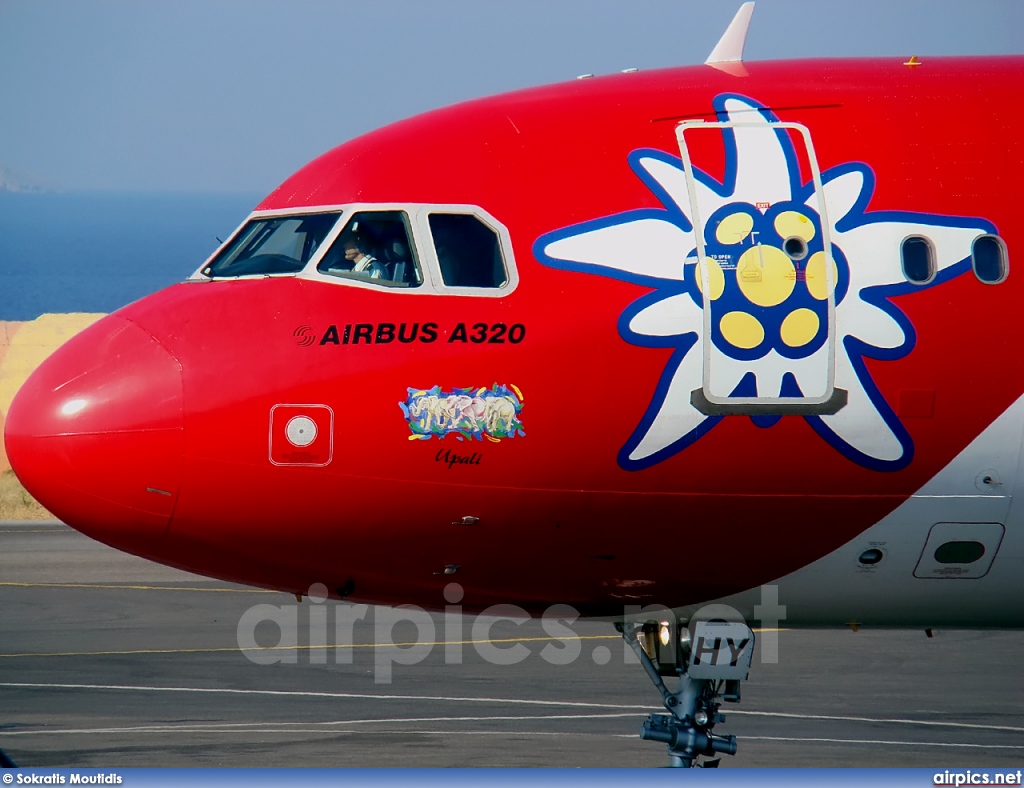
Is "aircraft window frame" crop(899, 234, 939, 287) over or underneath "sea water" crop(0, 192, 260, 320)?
underneath

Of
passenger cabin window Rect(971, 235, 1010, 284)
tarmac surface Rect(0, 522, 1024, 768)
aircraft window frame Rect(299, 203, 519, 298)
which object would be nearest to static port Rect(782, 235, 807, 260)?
passenger cabin window Rect(971, 235, 1010, 284)

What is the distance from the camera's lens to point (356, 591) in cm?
973

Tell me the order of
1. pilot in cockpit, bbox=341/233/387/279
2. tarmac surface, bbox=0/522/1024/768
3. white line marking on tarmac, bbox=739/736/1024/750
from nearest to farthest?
pilot in cockpit, bbox=341/233/387/279 → tarmac surface, bbox=0/522/1024/768 → white line marking on tarmac, bbox=739/736/1024/750

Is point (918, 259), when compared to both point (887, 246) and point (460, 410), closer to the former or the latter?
point (887, 246)

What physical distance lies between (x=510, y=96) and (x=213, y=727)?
792cm

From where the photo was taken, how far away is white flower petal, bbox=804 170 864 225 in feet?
30.1

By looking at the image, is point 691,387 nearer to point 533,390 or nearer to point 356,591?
point 533,390

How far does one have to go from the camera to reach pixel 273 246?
9.77 m

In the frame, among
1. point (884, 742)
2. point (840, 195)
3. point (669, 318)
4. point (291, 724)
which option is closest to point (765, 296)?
point (669, 318)

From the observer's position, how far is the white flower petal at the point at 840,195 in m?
9.19

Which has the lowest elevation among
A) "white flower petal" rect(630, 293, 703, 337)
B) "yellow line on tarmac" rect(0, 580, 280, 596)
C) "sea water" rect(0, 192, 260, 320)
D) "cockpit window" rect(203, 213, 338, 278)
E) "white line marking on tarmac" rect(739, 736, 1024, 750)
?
"white line marking on tarmac" rect(739, 736, 1024, 750)

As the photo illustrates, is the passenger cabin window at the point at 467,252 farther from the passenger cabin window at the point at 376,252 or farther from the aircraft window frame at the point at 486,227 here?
the passenger cabin window at the point at 376,252

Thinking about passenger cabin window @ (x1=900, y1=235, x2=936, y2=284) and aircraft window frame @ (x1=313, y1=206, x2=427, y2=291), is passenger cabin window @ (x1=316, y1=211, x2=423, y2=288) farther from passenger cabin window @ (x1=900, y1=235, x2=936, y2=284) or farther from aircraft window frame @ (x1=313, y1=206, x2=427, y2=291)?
passenger cabin window @ (x1=900, y1=235, x2=936, y2=284)

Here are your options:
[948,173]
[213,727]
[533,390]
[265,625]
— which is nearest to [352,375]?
[533,390]
